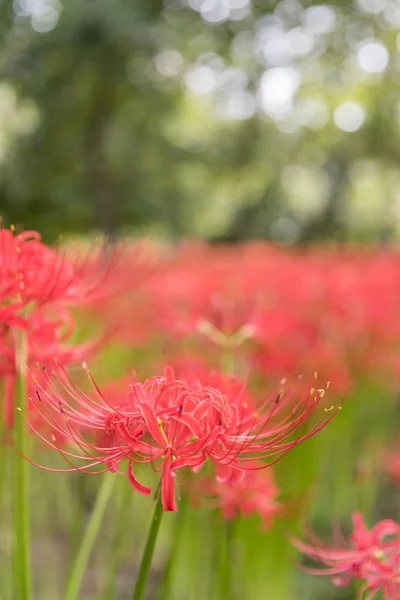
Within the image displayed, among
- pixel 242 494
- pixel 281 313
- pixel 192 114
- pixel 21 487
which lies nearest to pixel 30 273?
pixel 21 487

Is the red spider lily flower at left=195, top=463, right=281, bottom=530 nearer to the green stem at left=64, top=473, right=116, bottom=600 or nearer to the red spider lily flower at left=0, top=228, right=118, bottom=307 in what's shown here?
the green stem at left=64, top=473, right=116, bottom=600

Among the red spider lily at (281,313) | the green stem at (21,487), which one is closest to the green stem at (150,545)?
the green stem at (21,487)

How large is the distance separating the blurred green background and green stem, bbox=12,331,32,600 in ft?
15.6

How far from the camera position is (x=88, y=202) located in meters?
6.91

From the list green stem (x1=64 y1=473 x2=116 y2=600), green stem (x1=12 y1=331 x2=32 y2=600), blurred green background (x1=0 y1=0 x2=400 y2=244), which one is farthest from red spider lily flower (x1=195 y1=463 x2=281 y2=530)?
blurred green background (x1=0 y1=0 x2=400 y2=244)

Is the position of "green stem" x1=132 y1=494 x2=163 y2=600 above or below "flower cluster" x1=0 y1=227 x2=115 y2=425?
below

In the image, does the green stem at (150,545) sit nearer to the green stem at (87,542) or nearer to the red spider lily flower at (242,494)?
the green stem at (87,542)

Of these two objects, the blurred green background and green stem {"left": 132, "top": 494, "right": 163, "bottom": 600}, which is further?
the blurred green background

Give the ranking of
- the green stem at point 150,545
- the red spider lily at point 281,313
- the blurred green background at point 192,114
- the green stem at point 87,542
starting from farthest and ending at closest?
the blurred green background at point 192,114 → the red spider lily at point 281,313 → the green stem at point 87,542 → the green stem at point 150,545

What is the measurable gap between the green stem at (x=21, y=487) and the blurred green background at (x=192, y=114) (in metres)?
4.75

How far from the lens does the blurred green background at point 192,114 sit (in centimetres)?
582

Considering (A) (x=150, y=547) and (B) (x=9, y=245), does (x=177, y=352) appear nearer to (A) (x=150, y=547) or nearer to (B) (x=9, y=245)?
(B) (x=9, y=245)

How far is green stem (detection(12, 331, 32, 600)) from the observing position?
0.84 m

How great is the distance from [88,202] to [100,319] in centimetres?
486
